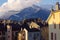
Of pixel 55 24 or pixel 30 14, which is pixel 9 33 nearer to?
pixel 30 14

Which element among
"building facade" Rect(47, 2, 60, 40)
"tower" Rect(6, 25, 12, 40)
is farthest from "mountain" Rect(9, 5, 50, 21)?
"building facade" Rect(47, 2, 60, 40)

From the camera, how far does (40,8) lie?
53.1ft

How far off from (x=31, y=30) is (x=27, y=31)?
1.97 ft

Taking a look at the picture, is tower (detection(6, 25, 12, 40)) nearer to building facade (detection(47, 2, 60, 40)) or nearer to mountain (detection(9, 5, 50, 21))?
mountain (detection(9, 5, 50, 21))

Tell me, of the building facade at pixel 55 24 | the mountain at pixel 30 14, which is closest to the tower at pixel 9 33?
the mountain at pixel 30 14

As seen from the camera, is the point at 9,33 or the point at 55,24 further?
the point at 9,33

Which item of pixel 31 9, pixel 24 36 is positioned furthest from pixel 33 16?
pixel 24 36

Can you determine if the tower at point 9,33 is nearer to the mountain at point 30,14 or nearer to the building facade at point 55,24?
the mountain at point 30,14

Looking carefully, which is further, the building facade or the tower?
the tower

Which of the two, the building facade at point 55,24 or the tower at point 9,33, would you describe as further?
the tower at point 9,33

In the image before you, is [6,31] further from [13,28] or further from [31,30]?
[31,30]

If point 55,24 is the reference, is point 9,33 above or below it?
below

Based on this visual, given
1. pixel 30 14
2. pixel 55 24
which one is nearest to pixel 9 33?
pixel 30 14

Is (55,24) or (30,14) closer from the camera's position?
(55,24)
